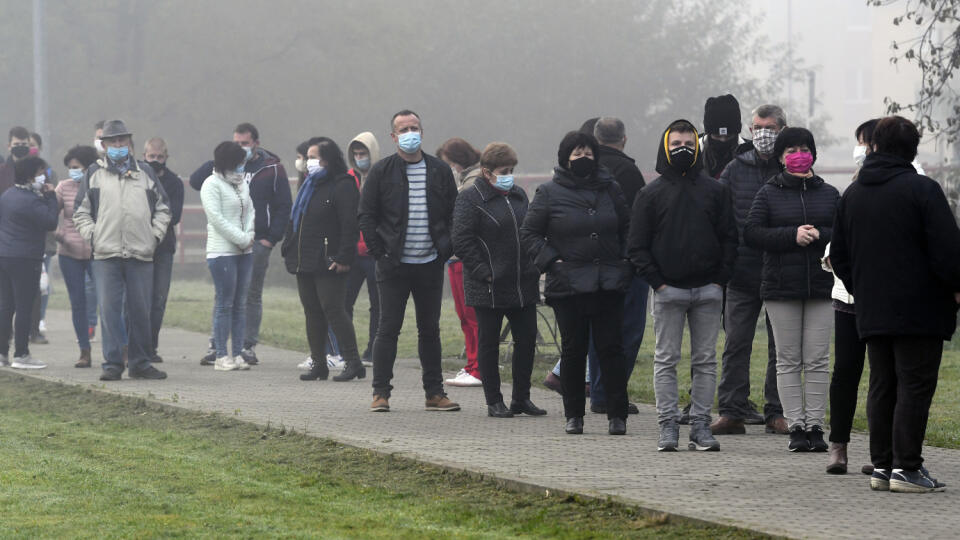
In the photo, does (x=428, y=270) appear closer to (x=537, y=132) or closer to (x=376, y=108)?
(x=376, y=108)

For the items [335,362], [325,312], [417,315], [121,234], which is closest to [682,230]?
[417,315]

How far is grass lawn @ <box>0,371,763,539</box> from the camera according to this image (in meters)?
7.04

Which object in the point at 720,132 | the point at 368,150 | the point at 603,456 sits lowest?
the point at 603,456

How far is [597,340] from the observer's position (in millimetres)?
10031

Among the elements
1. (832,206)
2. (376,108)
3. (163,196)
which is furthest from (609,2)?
(832,206)

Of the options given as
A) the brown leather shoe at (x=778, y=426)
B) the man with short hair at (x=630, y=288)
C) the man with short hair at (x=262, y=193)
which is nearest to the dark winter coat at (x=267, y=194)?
the man with short hair at (x=262, y=193)

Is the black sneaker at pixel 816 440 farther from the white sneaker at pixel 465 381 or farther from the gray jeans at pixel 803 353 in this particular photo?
the white sneaker at pixel 465 381

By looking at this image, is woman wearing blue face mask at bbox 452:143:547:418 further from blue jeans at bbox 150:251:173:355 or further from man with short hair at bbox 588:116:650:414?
blue jeans at bbox 150:251:173:355

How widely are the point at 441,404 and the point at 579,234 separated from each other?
217 cm

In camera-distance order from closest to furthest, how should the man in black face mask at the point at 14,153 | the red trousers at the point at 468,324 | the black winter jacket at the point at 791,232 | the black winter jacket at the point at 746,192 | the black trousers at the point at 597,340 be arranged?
1. the black winter jacket at the point at 791,232
2. the black winter jacket at the point at 746,192
3. the black trousers at the point at 597,340
4. the red trousers at the point at 468,324
5. the man in black face mask at the point at 14,153

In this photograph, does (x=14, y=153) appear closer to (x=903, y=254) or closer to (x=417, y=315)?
(x=417, y=315)

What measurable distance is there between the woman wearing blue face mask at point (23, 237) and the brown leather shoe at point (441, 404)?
486cm

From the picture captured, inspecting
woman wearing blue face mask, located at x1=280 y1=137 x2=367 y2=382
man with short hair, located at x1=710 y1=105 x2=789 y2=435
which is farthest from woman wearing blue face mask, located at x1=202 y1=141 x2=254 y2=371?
man with short hair, located at x1=710 y1=105 x2=789 y2=435

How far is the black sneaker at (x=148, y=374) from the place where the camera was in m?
13.6
